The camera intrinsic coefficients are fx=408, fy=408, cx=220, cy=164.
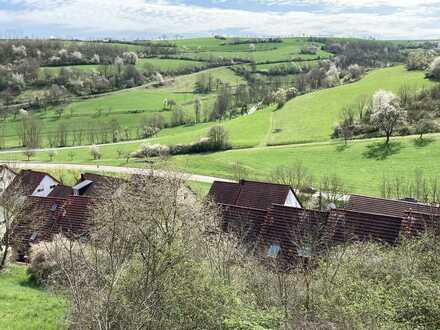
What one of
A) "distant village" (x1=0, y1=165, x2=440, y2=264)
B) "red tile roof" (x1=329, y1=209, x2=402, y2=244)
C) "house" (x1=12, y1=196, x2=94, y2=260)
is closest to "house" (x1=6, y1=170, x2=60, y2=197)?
"distant village" (x1=0, y1=165, x2=440, y2=264)

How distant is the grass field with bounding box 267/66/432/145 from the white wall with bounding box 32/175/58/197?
51857 millimetres

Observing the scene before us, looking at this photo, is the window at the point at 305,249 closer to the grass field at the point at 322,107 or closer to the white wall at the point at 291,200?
the white wall at the point at 291,200

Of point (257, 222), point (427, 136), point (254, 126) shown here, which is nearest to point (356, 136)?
point (427, 136)

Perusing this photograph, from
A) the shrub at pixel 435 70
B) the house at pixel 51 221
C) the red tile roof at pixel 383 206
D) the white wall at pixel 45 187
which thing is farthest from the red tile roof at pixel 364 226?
the shrub at pixel 435 70

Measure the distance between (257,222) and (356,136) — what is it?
63.6 metres

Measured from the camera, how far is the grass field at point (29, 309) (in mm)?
17438

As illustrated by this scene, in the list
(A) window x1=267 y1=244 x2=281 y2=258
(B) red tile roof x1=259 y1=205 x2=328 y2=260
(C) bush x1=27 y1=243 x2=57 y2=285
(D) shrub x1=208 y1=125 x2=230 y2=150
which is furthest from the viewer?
(D) shrub x1=208 y1=125 x2=230 y2=150

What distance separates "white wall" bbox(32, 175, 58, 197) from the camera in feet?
170

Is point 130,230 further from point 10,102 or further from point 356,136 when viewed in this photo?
point 10,102

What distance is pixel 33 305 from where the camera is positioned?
19.4 meters

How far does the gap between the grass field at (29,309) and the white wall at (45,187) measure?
100ft

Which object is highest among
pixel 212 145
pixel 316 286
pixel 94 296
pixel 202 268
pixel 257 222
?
pixel 94 296

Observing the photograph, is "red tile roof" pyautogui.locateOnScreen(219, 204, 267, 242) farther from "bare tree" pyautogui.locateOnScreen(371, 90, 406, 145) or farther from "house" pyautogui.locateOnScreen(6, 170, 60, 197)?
"bare tree" pyautogui.locateOnScreen(371, 90, 406, 145)

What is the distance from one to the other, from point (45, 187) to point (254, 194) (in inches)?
1141
